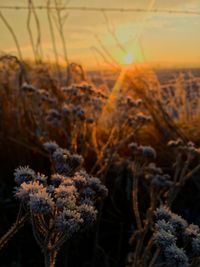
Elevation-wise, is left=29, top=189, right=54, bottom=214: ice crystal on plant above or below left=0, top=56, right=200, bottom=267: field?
below

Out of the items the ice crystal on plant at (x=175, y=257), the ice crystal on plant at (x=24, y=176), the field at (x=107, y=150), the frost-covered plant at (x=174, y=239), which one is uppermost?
the field at (x=107, y=150)

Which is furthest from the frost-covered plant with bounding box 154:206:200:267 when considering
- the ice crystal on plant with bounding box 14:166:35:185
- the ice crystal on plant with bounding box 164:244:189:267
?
the ice crystal on plant with bounding box 14:166:35:185

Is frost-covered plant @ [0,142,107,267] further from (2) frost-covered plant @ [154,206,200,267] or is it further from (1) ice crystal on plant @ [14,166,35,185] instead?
(2) frost-covered plant @ [154,206,200,267]

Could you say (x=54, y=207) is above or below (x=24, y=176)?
below

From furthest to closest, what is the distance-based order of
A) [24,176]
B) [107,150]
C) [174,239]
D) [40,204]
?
[107,150]
[24,176]
[174,239]
[40,204]

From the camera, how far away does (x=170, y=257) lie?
6.36ft

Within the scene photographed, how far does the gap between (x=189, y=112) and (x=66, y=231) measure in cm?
482

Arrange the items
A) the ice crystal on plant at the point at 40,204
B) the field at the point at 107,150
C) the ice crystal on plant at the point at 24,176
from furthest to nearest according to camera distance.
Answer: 1. the field at the point at 107,150
2. the ice crystal on plant at the point at 24,176
3. the ice crystal on plant at the point at 40,204

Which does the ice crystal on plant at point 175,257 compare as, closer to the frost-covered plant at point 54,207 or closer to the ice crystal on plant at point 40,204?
the frost-covered plant at point 54,207

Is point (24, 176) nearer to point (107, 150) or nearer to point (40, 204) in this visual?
point (40, 204)

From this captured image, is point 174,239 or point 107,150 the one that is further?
point 107,150

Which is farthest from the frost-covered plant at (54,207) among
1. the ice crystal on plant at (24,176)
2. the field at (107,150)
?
the field at (107,150)

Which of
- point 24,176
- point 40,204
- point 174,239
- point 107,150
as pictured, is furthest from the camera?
point 107,150

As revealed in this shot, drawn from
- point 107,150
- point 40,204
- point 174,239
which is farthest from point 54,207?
point 107,150
